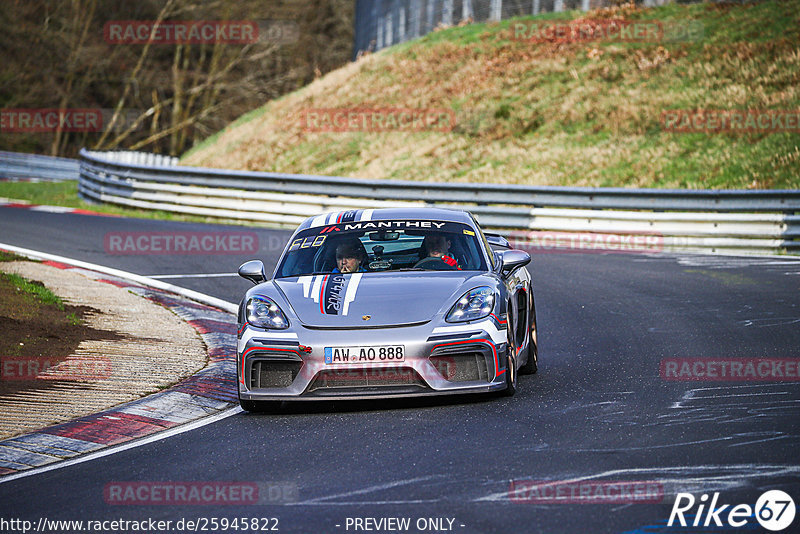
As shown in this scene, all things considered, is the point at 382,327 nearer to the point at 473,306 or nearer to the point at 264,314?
the point at 473,306

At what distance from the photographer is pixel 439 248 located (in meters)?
8.78

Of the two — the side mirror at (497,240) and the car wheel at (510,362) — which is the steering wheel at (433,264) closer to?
the car wheel at (510,362)

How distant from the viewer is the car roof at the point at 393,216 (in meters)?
9.18

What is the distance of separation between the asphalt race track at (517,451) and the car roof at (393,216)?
1.42 metres

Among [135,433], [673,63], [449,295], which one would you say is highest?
[673,63]

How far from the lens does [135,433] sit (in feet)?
24.0

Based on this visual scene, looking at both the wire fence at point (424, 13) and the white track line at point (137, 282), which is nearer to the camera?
the white track line at point (137, 282)

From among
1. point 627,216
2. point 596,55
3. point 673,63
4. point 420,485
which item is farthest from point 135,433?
point 596,55

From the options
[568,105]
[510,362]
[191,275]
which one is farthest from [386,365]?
[568,105]

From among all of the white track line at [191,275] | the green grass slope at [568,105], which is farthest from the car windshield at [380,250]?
the green grass slope at [568,105]

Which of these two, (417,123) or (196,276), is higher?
(417,123)

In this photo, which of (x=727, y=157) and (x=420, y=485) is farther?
(x=727, y=157)

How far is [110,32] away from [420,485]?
51912 millimetres

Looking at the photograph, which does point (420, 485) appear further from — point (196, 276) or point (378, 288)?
point (196, 276)
